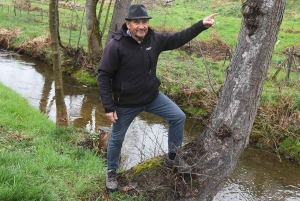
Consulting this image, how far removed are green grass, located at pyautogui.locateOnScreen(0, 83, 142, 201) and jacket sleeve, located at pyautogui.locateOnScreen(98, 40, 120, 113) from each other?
1.15 metres

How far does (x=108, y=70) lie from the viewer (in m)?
3.75

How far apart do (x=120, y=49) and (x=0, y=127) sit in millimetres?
3618

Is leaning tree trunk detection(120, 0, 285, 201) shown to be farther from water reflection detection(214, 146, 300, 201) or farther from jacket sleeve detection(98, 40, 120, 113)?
water reflection detection(214, 146, 300, 201)

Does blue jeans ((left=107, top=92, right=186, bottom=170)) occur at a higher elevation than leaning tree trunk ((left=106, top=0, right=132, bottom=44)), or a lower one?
lower

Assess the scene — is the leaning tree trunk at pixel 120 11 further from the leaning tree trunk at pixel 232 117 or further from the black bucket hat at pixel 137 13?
the leaning tree trunk at pixel 232 117

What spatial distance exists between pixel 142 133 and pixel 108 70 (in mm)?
4830

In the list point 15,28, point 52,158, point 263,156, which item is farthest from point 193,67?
point 15,28

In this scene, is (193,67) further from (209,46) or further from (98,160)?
(98,160)

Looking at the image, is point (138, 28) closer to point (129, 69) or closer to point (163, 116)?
point (129, 69)

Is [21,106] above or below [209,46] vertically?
below

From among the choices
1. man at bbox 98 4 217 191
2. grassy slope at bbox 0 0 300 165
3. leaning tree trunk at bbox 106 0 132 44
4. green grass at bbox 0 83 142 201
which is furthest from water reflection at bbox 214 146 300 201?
leaning tree trunk at bbox 106 0 132 44

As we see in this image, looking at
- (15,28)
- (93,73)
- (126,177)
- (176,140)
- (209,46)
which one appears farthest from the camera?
(15,28)

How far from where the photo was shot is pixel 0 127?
614cm

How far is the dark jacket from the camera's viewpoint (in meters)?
3.75
